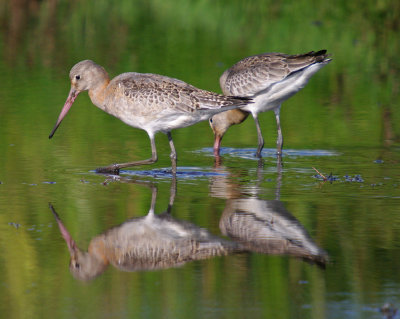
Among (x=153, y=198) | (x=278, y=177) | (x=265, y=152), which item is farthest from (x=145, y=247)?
(x=265, y=152)

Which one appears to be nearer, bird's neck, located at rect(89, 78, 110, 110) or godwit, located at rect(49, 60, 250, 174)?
godwit, located at rect(49, 60, 250, 174)

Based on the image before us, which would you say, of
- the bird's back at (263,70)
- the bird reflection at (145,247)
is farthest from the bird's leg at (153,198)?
the bird's back at (263,70)

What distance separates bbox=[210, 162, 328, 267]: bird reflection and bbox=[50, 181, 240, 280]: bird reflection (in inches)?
9.1

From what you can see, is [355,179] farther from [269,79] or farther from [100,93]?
[100,93]

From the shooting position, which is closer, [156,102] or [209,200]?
[209,200]

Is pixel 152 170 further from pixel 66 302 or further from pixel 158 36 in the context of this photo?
pixel 158 36

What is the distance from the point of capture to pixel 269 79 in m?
11.9

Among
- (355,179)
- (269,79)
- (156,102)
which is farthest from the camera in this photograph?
(269,79)

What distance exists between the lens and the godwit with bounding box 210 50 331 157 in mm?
11750

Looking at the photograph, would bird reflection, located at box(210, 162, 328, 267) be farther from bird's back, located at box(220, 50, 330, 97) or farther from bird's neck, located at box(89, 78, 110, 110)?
bird's back, located at box(220, 50, 330, 97)

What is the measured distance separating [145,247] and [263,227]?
3.70ft

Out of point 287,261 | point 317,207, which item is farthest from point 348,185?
point 287,261

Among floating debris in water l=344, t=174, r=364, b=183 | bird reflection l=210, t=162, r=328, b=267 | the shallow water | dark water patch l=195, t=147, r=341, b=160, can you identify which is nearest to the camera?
the shallow water

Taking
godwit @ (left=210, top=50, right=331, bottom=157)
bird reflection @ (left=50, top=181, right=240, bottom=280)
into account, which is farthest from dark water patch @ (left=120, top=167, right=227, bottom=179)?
bird reflection @ (left=50, top=181, right=240, bottom=280)
